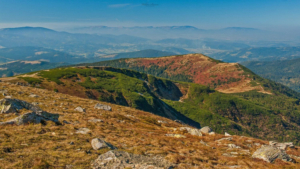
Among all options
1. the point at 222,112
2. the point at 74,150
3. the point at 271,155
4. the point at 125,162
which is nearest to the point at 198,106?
the point at 222,112

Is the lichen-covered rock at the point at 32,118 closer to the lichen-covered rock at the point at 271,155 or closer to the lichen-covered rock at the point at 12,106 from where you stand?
the lichen-covered rock at the point at 12,106

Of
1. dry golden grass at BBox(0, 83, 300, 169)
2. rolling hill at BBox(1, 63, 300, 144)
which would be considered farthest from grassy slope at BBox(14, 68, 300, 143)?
dry golden grass at BBox(0, 83, 300, 169)

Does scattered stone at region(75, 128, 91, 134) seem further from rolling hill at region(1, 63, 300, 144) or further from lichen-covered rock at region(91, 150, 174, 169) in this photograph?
rolling hill at region(1, 63, 300, 144)

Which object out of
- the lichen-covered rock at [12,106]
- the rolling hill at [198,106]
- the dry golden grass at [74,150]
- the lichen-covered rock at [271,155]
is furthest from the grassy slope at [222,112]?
the lichen-covered rock at [271,155]

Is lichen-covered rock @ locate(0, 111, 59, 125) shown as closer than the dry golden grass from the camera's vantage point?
No

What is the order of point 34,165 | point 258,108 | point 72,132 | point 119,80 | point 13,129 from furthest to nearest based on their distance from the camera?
point 258,108, point 119,80, point 72,132, point 13,129, point 34,165

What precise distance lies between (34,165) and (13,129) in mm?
8598

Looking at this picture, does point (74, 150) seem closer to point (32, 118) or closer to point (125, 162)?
point (125, 162)

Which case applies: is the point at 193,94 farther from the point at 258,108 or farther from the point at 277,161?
the point at 277,161

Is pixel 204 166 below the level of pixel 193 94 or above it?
above

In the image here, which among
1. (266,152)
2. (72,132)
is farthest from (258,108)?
(72,132)

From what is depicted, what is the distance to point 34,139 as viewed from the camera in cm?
1517

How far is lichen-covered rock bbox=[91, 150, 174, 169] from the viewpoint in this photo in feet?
40.0

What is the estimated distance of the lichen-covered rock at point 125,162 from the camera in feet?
40.0
